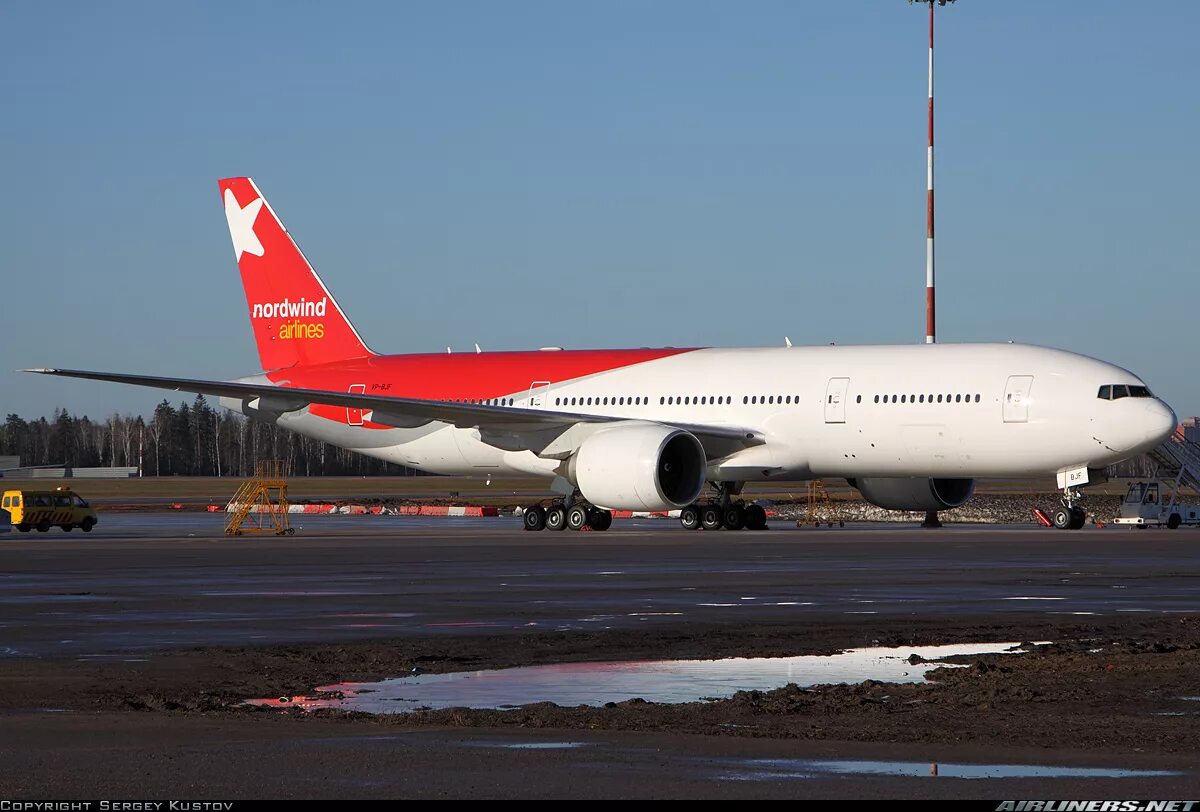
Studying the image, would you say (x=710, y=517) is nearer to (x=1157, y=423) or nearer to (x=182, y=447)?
(x=1157, y=423)

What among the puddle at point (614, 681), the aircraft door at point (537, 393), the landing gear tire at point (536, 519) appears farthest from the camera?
the aircraft door at point (537, 393)

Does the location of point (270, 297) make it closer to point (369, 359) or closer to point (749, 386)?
point (369, 359)

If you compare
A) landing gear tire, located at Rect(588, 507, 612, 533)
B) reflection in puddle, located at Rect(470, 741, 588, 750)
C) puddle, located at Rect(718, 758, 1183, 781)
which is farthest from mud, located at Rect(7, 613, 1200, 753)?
landing gear tire, located at Rect(588, 507, 612, 533)

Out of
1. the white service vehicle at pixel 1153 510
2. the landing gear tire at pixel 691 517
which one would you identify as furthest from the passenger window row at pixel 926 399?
the white service vehicle at pixel 1153 510

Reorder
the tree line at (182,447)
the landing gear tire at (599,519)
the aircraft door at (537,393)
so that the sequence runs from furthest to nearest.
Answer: the tree line at (182,447) < the aircraft door at (537,393) < the landing gear tire at (599,519)

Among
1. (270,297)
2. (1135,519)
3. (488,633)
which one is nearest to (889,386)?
(1135,519)

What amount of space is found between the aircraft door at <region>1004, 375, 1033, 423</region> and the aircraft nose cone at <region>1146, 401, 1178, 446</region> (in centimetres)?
229

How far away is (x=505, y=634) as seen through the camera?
45.9 ft

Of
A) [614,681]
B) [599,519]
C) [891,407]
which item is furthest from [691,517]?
[614,681]

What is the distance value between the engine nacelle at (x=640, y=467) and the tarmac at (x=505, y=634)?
2284 millimetres

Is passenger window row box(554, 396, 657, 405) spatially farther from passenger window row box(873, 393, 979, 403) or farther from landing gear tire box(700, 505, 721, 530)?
passenger window row box(873, 393, 979, 403)

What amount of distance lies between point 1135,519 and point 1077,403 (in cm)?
810

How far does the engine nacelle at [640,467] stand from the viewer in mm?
34781

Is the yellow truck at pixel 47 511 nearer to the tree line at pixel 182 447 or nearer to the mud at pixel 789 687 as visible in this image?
the mud at pixel 789 687
